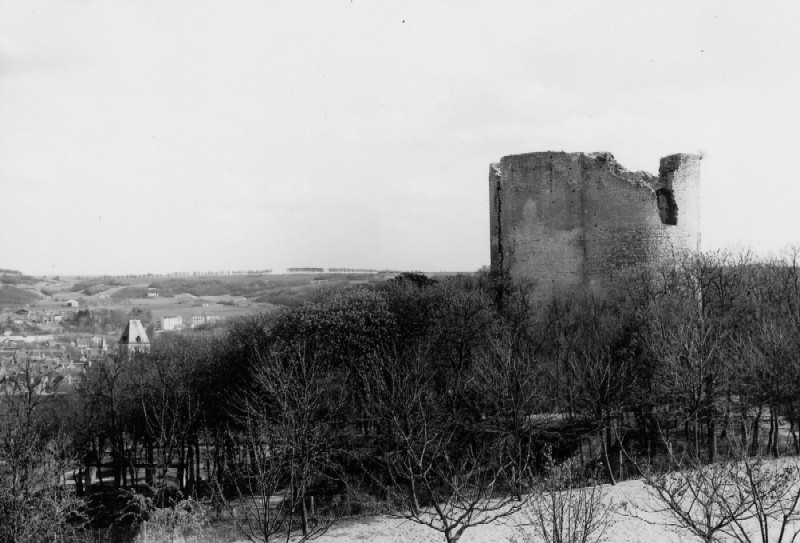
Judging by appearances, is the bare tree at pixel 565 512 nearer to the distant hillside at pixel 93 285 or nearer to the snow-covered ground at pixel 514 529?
the snow-covered ground at pixel 514 529

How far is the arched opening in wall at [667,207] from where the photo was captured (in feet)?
95.8

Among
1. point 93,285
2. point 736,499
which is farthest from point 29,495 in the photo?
point 93,285

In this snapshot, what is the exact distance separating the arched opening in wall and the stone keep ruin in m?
0.04

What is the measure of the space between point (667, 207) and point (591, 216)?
2.96 metres

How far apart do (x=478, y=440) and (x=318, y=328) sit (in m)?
5.81

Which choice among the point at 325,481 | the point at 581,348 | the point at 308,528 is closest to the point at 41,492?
the point at 308,528

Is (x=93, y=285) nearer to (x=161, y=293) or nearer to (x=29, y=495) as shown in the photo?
(x=161, y=293)

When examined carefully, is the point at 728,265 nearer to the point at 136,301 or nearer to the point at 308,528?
the point at 308,528

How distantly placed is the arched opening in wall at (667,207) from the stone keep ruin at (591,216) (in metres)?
0.04

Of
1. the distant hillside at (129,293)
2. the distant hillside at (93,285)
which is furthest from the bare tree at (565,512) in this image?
the distant hillside at (93,285)

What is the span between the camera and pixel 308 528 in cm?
1872

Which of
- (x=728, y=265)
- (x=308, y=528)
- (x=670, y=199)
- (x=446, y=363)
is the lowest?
(x=308, y=528)

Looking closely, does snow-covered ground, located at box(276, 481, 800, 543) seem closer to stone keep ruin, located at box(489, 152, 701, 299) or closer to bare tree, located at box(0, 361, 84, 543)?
bare tree, located at box(0, 361, 84, 543)

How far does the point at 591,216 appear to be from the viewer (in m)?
29.3
